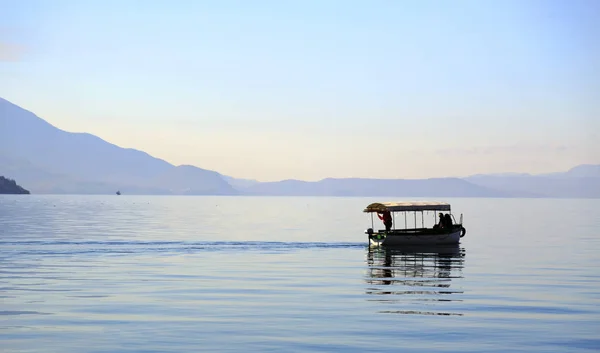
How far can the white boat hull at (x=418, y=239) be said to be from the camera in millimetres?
72062

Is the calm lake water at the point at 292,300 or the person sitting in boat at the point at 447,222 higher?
the person sitting in boat at the point at 447,222

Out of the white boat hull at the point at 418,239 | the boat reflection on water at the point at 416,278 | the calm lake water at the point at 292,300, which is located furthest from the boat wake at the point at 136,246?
the boat reflection on water at the point at 416,278

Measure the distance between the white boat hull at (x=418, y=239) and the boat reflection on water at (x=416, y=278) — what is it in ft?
1.72

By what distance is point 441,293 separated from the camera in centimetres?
4041

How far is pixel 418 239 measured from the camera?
7275 centimetres

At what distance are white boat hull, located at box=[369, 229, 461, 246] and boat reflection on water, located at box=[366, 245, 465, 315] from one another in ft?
1.72

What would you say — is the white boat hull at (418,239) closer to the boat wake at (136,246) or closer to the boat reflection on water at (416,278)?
the boat reflection on water at (416,278)

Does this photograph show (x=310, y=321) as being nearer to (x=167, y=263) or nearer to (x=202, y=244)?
(x=167, y=263)

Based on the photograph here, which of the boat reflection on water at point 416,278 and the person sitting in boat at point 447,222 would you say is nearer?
the boat reflection on water at point 416,278

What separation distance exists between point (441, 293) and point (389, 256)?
24601 millimetres

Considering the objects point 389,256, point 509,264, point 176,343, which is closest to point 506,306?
point 176,343

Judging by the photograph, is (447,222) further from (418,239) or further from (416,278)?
(416,278)

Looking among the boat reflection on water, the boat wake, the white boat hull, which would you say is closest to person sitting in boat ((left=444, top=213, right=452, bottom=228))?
the white boat hull

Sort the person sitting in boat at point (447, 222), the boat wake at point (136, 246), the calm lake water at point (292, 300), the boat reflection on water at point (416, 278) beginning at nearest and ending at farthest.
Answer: the calm lake water at point (292, 300), the boat reflection on water at point (416, 278), the boat wake at point (136, 246), the person sitting in boat at point (447, 222)
